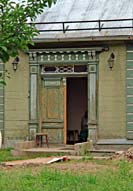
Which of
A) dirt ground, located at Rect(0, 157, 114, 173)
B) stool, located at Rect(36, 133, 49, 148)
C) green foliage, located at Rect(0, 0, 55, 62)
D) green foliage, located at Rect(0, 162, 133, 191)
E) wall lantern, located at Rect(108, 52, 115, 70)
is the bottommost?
green foliage, located at Rect(0, 162, 133, 191)

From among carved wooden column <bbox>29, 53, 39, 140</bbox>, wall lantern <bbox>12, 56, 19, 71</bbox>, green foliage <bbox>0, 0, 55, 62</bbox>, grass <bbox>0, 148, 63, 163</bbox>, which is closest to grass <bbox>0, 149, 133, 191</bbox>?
green foliage <bbox>0, 0, 55, 62</bbox>

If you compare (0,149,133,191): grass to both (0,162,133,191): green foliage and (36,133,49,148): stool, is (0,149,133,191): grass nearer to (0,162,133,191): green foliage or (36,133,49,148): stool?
(0,162,133,191): green foliage

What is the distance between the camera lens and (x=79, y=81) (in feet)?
63.3

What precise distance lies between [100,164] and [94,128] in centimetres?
374

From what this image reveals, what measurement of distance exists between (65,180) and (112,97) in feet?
22.5

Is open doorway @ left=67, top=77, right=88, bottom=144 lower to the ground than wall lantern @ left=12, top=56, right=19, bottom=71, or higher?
lower

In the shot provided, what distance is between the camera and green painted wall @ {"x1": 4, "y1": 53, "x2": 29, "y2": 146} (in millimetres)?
16202

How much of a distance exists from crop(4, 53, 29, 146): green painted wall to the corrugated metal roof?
1149mm

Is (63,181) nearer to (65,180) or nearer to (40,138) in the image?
(65,180)

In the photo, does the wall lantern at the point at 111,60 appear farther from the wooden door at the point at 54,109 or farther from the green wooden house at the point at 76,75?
the wooden door at the point at 54,109

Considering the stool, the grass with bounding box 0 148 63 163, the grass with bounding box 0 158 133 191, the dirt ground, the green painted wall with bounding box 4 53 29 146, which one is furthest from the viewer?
the green painted wall with bounding box 4 53 29 146

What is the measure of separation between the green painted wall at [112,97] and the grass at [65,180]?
4.93m

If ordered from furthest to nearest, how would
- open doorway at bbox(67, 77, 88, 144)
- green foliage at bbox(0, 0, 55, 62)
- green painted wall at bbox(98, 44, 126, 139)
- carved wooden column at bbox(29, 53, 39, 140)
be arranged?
open doorway at bbox(67, 77, 88, 144) < carved wooden column at bbox(29, 53, 39, 140) < green painted wall at bbox(98, 44, 126, 139) < green foliage at bbox(0, 0, 55, 62)

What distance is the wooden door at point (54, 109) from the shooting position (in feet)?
53.2
